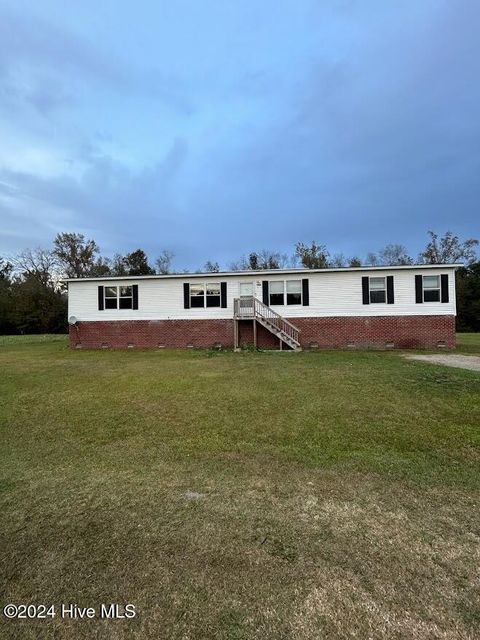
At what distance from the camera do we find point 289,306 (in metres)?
17.6

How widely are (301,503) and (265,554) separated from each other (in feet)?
2.72

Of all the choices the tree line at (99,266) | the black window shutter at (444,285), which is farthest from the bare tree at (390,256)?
the black window shutter at (444,285)

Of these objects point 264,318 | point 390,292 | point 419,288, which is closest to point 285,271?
point 264,318

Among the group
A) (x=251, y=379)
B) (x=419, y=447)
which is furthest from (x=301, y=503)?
(x=251, y=379)

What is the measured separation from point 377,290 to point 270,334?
5.04 m

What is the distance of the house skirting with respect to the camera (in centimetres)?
1677

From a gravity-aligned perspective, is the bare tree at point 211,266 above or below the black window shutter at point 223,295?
above

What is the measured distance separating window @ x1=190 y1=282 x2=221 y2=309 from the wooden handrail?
3.52 feet

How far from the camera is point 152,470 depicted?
163 inches

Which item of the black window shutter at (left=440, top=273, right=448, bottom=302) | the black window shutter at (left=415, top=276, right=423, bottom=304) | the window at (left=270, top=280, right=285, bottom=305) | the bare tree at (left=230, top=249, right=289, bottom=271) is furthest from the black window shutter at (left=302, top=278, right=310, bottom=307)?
the bare tree at (left=230, top=249, right=289, bottom=271)

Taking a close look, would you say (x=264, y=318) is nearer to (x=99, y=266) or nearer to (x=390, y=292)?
(x=390, y=292)

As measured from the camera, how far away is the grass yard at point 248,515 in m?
2.06

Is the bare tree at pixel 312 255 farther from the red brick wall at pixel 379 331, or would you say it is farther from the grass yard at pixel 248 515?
the grass yard at pixel 248 515

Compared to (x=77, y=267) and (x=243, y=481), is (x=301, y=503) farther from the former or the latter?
(x=77, y=267)
